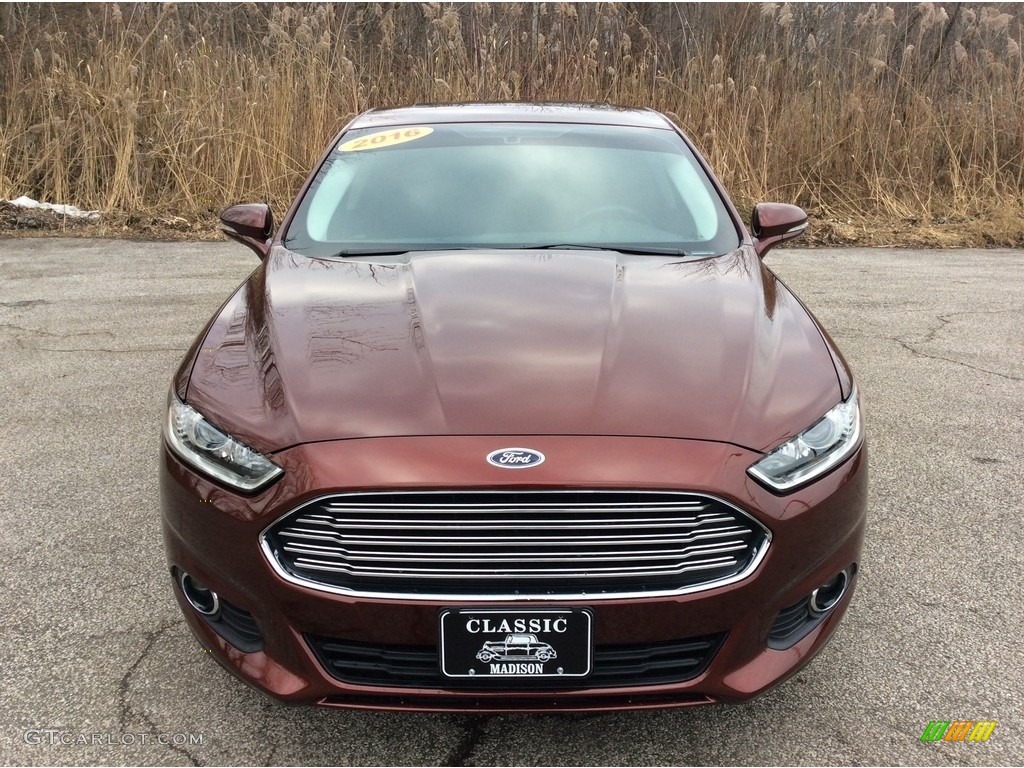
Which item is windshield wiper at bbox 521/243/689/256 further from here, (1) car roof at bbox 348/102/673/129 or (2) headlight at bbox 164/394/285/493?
(2) headlight at bbox 164/394/285/493

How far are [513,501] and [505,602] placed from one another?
0.19 metres

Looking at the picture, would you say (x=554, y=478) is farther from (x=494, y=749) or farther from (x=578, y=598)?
(x=494, y=749)

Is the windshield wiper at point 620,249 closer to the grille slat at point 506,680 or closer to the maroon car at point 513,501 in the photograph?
the maroon car at point 513,501

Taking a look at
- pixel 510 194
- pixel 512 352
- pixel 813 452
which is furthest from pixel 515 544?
pixel 510 194

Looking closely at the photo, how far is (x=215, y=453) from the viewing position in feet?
6.31

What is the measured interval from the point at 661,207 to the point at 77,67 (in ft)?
24.7

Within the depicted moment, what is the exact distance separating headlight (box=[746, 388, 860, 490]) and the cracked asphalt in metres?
0.62

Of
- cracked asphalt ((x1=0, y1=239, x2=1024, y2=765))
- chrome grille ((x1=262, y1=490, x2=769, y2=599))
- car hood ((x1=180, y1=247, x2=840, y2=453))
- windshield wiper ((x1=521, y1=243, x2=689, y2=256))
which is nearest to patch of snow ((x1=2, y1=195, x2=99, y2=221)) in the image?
cracked asphalt ((x1=0, y1=239, x2=1024, y2=765))

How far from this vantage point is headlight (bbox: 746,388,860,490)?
6.04 feet

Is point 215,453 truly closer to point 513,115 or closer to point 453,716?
point 453,716

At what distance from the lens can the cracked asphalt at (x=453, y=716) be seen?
79.0 inches

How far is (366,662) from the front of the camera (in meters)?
1.81

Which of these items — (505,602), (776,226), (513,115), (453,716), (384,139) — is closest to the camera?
(505,602)

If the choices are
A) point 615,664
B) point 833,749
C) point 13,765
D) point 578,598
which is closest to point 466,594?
point 578,598
